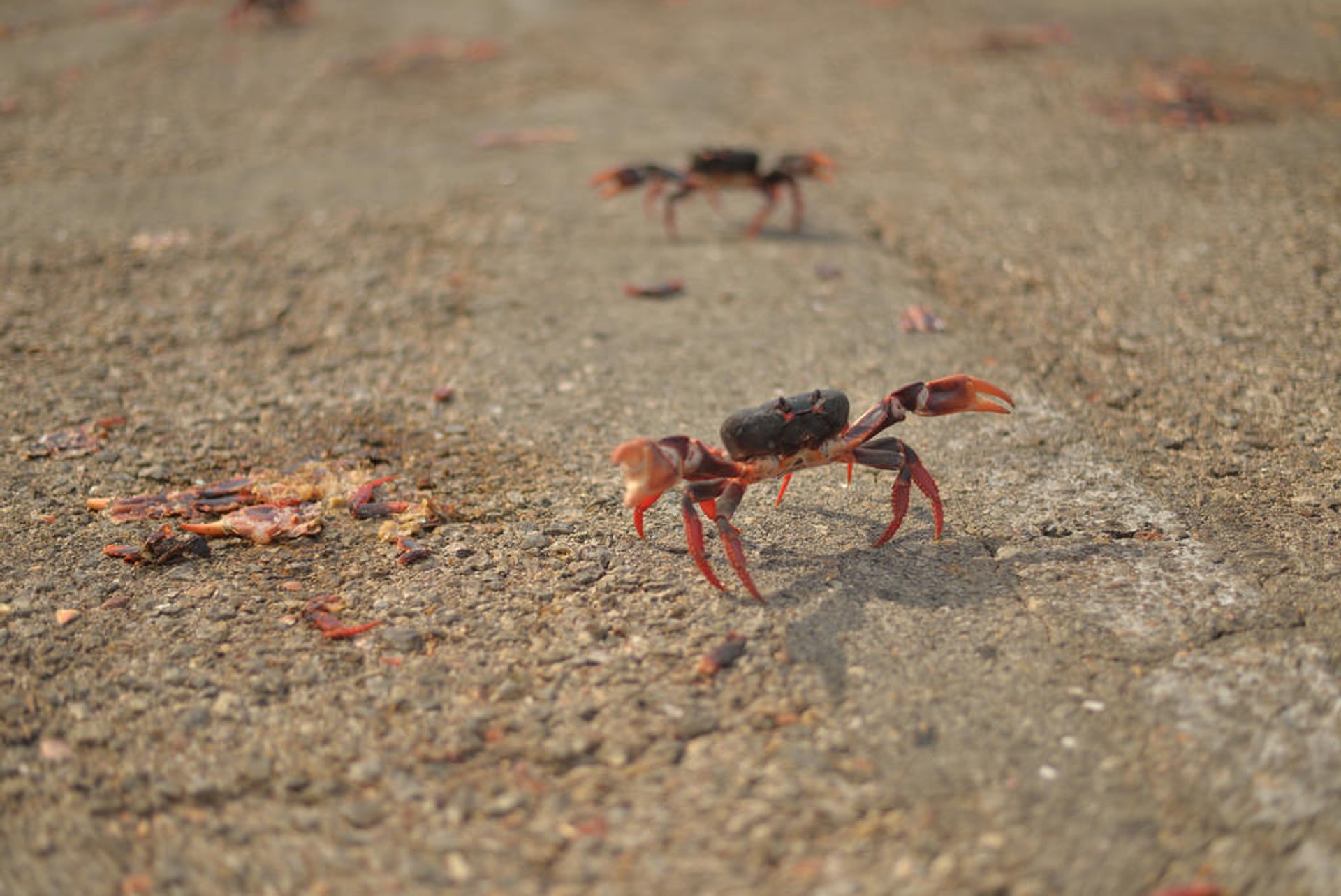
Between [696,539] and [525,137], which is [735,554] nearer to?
[696,539]

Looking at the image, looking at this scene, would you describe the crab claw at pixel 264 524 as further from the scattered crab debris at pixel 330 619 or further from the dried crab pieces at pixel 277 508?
the scattered crab debris at pixel 330 619

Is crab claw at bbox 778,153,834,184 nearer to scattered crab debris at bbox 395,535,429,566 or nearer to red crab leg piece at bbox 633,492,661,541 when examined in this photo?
red crab leg piece at bbox 633,492,661,541

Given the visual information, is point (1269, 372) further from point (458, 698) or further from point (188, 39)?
point (188, 39)

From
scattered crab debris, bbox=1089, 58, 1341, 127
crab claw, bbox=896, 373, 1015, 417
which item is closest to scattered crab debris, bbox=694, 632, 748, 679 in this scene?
crab claw, bbox=896, 373, 1015, 417

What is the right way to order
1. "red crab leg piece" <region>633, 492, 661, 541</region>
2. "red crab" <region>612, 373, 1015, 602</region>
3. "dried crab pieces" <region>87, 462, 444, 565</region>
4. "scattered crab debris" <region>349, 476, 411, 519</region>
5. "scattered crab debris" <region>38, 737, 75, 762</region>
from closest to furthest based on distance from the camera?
"scattered crab debris" <region>38, 737, 75, 762</region> → "red crab" <region>612, 373, 1015, 602</region> → "red crab leg piece" <region>633, 492, 661, 541</region> → "dried crab pieces" <region>87, 462, 444, 565</region> → "scattered crab debris" <region>349, 476, 411, 519</region>

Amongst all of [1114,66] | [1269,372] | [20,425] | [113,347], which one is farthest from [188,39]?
[1269,372]

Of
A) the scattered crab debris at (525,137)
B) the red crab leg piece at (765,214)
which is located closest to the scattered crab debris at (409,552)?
the red crab leg piece at (765,214)
